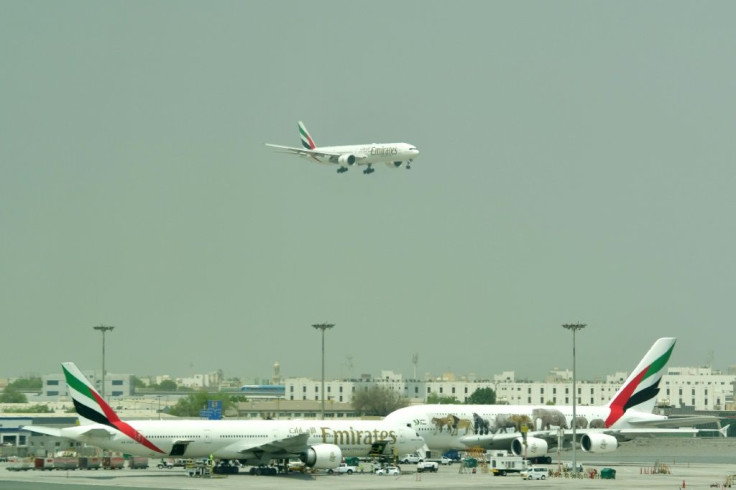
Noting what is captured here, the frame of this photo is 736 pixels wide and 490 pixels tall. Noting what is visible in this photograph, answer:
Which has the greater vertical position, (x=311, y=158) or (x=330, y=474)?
(x=311, y=158)

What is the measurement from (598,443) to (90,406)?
45534 millimetres

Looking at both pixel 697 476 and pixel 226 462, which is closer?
pixel 697 476

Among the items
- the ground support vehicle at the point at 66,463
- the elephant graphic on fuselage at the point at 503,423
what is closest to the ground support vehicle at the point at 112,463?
the ground support vehicle at the point at 66,463

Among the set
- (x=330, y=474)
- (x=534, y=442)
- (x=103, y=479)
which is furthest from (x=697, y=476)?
(x=103, y=479)

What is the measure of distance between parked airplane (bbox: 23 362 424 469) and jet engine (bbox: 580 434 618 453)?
16.9 metres

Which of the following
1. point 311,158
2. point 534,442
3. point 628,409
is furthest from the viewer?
point 311,158

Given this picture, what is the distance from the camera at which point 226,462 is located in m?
109

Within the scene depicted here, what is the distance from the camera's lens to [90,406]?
98.7 m

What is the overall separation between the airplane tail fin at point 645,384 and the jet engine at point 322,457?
3347 centimetres

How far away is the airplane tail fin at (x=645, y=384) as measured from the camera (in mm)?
123812

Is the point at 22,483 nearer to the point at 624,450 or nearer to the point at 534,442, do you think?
the point at 534,442

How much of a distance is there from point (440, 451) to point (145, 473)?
35054mm

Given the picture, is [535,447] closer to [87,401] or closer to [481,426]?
[481,426]

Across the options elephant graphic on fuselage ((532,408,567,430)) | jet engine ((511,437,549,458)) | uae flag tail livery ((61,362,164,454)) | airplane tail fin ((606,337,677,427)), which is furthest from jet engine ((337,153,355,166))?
uae flag tail livery ((61,362,164,454))
